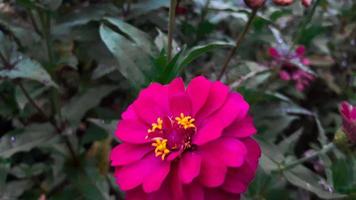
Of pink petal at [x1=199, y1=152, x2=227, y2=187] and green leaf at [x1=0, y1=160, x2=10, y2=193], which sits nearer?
pink petal at [x1=199, y1=152, x2=227, y2=187]

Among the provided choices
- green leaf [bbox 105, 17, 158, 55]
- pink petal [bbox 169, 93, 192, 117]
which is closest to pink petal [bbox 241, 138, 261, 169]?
pink petal [bbox 169, 93, 192, 117]

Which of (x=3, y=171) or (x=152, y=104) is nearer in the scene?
(x=152, y=104)

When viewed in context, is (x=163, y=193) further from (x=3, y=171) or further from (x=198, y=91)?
(x=3, y=171)

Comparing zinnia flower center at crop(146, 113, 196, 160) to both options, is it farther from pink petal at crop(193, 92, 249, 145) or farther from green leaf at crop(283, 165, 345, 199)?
green leaf at crop(283, 165, 345, 199)

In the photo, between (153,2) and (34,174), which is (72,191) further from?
(153,2)

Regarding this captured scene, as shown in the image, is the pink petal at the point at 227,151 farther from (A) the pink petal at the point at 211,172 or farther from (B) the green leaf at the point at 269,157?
(B) the green leaf at the point at 269,157

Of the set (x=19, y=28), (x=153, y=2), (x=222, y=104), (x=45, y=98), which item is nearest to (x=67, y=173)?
(x=45, y=98)

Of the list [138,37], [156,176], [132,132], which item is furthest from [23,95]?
[156,176]
